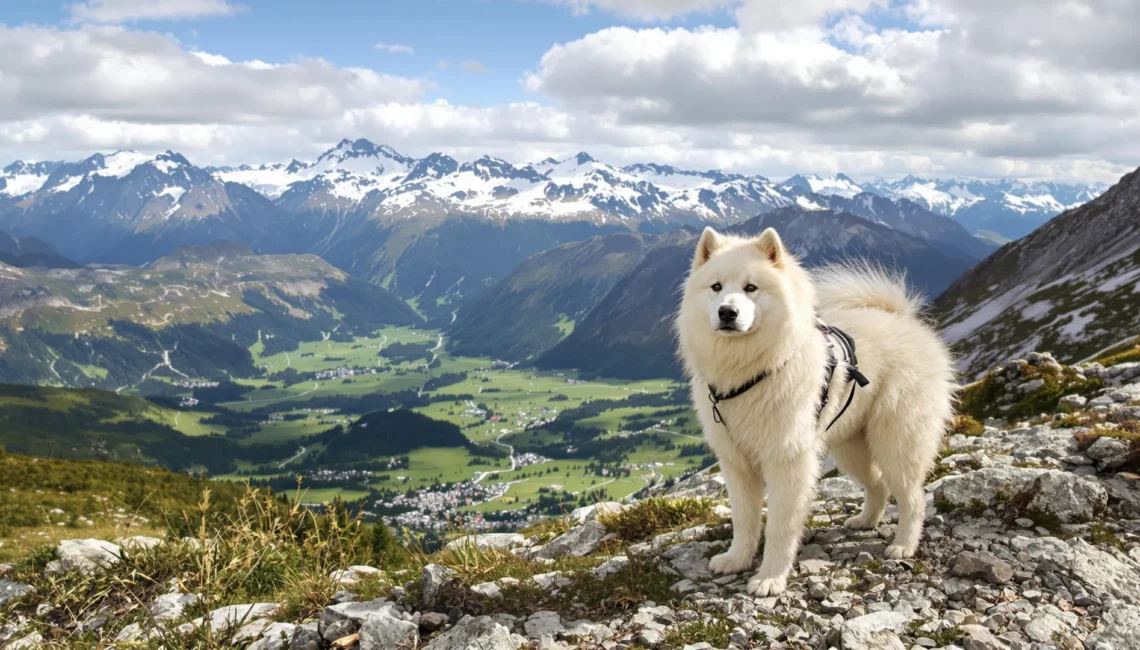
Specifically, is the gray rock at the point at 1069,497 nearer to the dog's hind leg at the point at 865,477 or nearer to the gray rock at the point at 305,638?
the dog's hind leg at the point at 865,477

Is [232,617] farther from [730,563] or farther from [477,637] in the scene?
[730,563]

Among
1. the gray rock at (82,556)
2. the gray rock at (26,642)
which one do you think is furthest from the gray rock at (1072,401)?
the gray rock at (26,642)

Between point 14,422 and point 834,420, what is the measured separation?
253892mm

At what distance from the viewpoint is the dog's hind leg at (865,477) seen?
8.56m

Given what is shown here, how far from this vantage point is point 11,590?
976 centimetres

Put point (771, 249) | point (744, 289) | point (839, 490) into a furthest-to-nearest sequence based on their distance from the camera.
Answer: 1. point (839, 490)
2. point (771, 249)
3. point (744, 289)

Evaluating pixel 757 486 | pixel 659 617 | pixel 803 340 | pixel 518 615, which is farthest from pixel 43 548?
pixel 803 340

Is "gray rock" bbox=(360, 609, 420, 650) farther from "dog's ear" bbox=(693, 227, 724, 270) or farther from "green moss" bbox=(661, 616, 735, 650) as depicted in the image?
A: "dog's ear" bbox=(693, 227, 724, 270)

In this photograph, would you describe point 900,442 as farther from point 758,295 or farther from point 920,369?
point 758,295

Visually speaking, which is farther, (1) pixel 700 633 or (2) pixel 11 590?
(2) pixel 11 590

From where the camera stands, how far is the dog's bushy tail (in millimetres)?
9188

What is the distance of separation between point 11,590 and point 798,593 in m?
10.8

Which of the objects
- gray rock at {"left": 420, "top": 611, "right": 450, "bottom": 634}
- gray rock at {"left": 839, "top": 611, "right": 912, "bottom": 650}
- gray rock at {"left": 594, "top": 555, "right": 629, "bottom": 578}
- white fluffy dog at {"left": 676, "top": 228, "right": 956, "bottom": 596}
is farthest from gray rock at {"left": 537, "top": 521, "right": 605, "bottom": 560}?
gray rock at {"left": 839, "top": 611, "right": 912, "bottom": 650}

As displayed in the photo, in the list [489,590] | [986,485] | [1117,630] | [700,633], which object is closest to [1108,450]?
[986,485]
